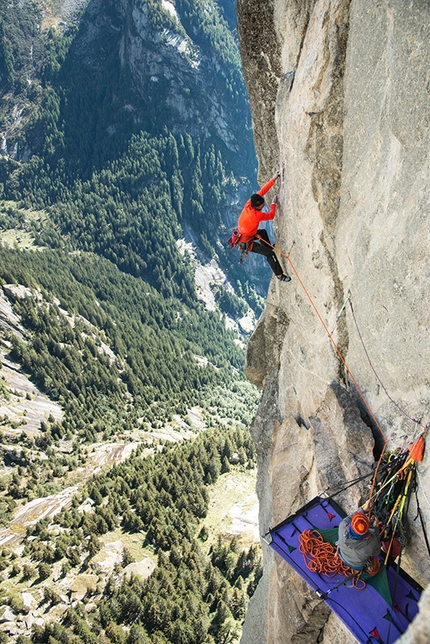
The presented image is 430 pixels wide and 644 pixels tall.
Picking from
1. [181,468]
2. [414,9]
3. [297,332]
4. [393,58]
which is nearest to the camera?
[414,9]

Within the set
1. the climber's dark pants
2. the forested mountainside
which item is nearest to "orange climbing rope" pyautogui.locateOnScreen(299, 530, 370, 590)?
the climber's dark pants

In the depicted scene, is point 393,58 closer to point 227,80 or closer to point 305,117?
point 305,117

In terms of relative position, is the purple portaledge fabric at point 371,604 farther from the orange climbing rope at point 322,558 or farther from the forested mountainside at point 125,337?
the forested mountainside at point 125,337

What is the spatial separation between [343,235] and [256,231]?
303cm

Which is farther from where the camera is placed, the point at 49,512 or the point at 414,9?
the point at 49,512

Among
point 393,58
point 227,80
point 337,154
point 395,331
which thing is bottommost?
point 395,331

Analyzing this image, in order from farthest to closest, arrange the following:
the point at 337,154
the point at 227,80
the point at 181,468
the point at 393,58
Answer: the point at 227,80
the point at 181,468
the point at 337,154
the point at 393,58

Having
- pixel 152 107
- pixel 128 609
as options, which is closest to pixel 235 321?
pixel 152 107

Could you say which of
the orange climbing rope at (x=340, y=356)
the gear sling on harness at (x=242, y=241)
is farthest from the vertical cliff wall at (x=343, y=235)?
the gear sling on harness at (x=242, y=241)

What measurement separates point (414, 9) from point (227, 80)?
22004 cm

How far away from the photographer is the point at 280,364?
44.5ft

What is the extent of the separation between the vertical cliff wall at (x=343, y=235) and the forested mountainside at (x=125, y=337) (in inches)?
1027

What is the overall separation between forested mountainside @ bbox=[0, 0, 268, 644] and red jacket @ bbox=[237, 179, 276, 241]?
29.3 meters

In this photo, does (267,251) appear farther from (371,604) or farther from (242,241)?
(371,604)
